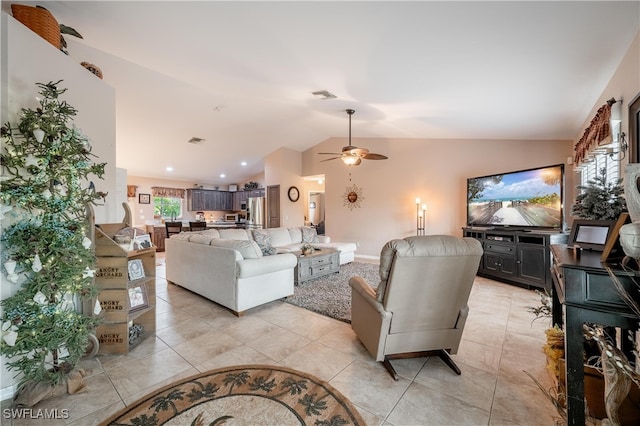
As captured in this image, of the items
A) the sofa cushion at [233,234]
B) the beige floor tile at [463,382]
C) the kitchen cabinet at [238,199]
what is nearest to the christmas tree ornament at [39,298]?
the beige floor tile at [463,382]

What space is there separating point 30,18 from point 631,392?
4.64 metres

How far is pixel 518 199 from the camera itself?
4.50 meters

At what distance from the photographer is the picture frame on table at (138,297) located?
2543 millimetres

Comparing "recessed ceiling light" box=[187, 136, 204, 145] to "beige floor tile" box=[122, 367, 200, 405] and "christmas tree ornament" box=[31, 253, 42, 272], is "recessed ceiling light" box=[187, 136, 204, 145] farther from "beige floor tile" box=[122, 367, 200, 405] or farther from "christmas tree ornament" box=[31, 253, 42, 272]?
"beige floor tile" box=[122, 367, 200, 405]

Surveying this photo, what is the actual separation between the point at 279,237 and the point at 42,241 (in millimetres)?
4339

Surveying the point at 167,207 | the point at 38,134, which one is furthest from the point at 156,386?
the point at 167,207

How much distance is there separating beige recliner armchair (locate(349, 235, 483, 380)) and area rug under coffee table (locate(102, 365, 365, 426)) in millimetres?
544

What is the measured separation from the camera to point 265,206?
8195 mm

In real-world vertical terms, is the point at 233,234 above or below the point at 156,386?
above

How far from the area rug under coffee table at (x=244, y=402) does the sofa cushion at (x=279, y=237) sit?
3.79m

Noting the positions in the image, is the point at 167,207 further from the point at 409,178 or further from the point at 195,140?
the point at 409,178

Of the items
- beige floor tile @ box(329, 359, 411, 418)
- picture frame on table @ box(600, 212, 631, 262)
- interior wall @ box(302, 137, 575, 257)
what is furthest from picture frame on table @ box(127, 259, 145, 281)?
interior wall @ box(302, 137, 575, 257)

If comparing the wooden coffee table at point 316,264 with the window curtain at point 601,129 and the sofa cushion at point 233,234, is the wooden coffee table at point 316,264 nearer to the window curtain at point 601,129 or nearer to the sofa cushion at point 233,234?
the sofa cushion at point 233,234

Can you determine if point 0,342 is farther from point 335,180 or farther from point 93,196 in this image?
point 335,180
